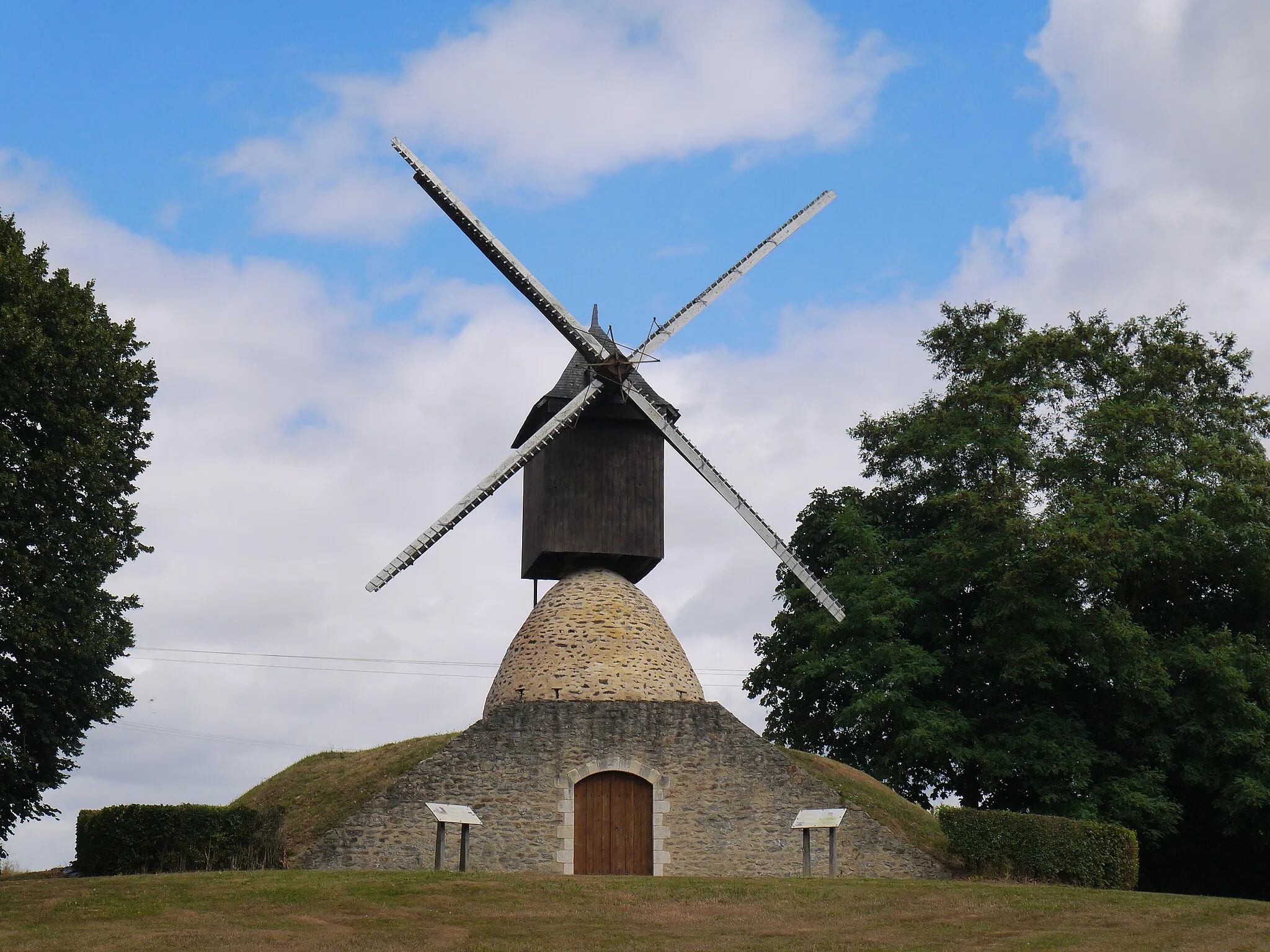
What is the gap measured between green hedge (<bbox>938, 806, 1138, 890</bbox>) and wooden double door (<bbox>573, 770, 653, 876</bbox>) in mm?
5504

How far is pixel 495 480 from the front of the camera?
26516 mm

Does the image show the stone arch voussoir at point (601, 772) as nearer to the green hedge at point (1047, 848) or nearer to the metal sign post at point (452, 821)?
the metal sign post at point (452, 821)

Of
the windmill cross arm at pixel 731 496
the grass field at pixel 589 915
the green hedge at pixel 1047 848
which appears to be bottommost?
the grass field at pixel 589 915

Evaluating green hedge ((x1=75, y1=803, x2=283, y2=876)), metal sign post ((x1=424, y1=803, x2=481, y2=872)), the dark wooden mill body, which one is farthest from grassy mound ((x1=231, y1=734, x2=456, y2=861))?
the dark wooden mill body

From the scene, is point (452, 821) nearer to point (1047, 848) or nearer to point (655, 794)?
point (655, 794)

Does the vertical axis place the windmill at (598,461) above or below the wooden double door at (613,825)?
above

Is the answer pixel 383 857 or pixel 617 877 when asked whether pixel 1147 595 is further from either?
pixel 383 857

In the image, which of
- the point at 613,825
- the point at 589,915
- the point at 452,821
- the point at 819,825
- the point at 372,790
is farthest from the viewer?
the point at 372,790

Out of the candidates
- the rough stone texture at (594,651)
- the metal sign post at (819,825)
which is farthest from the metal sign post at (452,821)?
the metal sign post at (819,825)

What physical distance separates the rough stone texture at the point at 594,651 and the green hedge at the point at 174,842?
17.2ft

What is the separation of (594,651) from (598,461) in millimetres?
4023

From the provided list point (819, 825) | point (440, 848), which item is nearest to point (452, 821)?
point (440, 848)

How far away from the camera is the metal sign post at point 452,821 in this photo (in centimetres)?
2153

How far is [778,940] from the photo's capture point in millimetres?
16703
